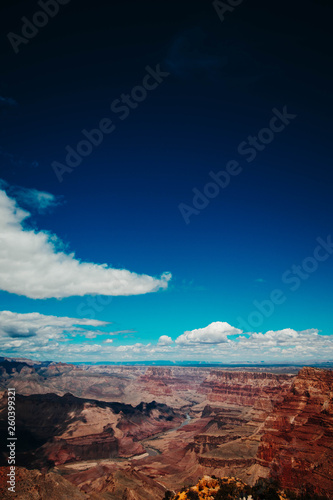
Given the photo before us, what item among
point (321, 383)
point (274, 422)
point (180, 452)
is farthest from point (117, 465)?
point (321, 383)

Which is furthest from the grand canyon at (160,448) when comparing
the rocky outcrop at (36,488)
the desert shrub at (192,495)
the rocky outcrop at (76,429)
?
the desert shrub at (192,495)

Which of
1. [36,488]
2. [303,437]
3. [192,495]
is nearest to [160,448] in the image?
[303,437]

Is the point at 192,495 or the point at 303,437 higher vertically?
the point at 192,495

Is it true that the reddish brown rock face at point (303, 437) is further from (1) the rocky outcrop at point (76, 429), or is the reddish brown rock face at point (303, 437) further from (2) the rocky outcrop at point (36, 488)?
(1) the rocky outcrop at point (76, 429)

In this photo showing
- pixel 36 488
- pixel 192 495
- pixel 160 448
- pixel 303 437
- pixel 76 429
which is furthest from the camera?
pixel 76 429

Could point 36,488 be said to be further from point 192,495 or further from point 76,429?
point 76,429

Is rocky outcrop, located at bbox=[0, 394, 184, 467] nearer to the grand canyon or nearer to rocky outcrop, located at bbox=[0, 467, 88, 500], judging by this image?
the grand canyon

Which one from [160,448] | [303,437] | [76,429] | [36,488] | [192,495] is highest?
[192,495]

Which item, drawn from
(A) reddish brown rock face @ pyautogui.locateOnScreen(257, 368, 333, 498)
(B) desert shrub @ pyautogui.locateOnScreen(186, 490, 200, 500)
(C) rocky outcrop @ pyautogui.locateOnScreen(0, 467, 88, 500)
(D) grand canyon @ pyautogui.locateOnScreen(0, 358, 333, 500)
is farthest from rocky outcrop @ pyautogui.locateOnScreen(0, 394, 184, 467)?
(B) desert shrub @ pyautogui.locateOnScreen(186, 490, 200, 500)
